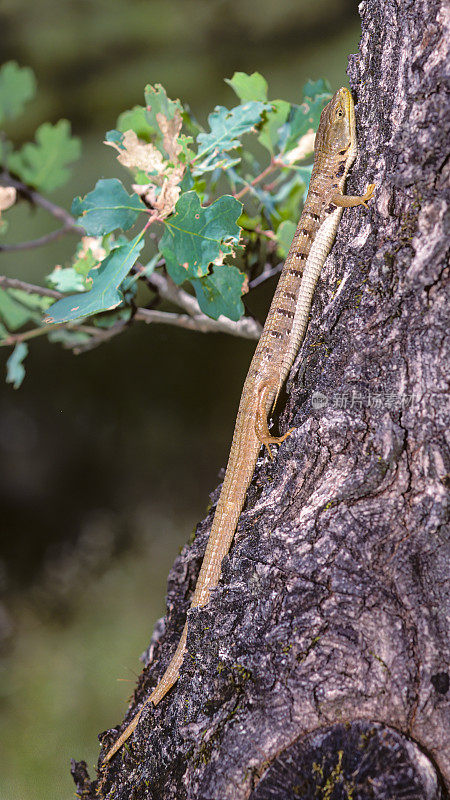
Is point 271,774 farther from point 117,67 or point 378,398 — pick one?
point 117,67

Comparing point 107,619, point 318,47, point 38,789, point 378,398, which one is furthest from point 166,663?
point 318,47

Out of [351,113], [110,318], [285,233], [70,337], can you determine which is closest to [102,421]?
[70,337]

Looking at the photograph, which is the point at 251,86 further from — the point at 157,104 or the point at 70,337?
the point at 70,337

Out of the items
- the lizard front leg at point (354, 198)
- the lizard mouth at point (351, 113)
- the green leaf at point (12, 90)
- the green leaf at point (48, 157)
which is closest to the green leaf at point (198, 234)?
the lizard front leg at point (354, 198)

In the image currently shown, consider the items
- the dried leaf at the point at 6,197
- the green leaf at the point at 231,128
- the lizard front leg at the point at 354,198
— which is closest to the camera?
the lizard front leg at the point at 354,198

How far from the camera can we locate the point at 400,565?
28.3 inches

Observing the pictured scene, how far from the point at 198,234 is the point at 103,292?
196 millimetres

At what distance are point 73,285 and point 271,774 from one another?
3.30ft

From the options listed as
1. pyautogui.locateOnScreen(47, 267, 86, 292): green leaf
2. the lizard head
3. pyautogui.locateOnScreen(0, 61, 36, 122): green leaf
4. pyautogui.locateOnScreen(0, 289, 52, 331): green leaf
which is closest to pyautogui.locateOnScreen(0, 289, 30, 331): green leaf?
pyautogui.locateOnScreen(0, 289, 52, 331): green leaf

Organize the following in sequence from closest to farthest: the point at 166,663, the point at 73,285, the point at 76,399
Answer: the point at 166,663 → the point at 73,285 → the point at 76,399

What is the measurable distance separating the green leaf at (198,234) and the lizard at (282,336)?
192 mm

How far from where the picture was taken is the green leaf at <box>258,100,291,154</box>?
127 cm

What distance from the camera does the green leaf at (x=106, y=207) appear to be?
38.2 inches

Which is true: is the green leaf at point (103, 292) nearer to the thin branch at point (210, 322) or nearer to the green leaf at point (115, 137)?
the green leaf at point (115, 137)
